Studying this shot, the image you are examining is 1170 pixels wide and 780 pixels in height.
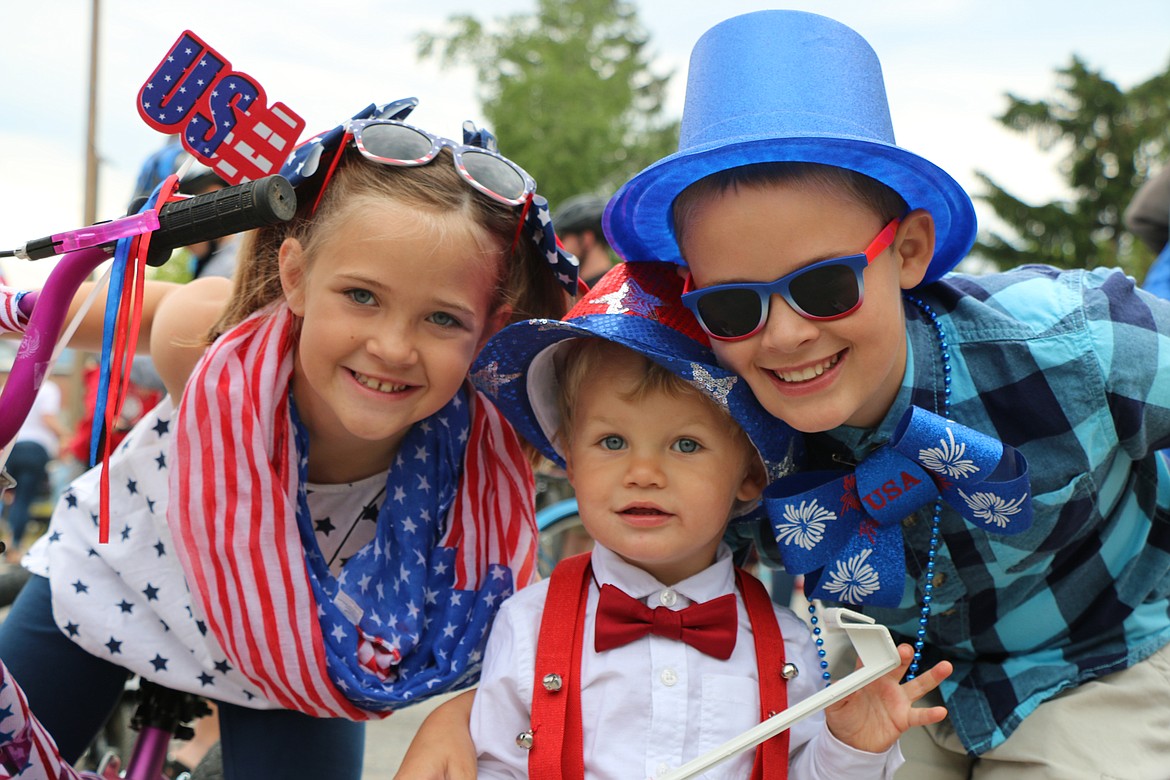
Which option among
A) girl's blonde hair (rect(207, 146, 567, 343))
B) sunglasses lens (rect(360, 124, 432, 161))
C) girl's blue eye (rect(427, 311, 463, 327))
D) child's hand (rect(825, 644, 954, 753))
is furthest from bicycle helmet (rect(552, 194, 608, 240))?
child's hand (rect(825, 644, 954, 753))

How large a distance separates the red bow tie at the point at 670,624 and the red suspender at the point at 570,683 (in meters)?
0.05

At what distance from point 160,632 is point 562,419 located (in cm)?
89

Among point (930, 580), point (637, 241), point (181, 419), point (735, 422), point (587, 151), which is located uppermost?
point (587, 151)

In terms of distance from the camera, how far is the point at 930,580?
1797 millimetres

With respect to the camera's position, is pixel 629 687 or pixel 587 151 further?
pixel 587 151

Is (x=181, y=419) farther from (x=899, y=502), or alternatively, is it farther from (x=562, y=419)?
(x=899, y=502)

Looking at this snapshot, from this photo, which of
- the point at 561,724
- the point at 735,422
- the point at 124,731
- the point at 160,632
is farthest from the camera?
the point at 124,731

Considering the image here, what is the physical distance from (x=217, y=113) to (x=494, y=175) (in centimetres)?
52

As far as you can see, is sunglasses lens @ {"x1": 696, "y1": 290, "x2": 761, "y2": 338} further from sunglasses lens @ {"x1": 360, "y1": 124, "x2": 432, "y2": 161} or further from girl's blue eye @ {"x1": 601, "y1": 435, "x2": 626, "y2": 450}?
sunglasses lens @ {"x1": 360, "y1": 124, "x2": 432, "y2": 161}

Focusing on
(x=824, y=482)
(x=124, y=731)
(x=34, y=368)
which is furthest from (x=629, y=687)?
(x=124, y=731)

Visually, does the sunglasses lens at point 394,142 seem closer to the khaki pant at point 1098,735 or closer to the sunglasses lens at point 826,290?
the sunglasses lens at point 826,290

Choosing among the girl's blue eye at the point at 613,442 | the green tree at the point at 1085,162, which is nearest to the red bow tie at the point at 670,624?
the girl's blue eye at the point at 613,442

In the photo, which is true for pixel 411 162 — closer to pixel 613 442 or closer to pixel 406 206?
pixel 406 206

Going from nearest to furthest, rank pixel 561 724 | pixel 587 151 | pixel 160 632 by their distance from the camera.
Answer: pixel 561 724, pixel 160 632, pixel 587 151
